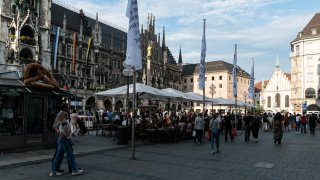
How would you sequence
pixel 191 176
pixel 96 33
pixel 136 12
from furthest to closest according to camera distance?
1. pixel 96 33
2. pixel 136 12
3. pixel 191 176

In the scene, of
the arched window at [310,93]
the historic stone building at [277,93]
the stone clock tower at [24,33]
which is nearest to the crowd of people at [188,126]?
the stone clock tower at [24,33]

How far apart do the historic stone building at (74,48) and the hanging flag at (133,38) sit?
22.1m

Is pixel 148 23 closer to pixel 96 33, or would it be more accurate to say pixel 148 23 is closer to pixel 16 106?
pixel 96 33

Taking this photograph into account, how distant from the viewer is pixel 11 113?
13102 millimetres

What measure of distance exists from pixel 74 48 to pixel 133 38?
113ft

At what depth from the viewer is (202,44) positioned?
819 inches

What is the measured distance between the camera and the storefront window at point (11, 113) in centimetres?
1283

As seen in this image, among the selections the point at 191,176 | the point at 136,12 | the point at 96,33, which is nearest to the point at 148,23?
the point at 96,33

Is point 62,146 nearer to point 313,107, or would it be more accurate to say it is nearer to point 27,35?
point 27,35

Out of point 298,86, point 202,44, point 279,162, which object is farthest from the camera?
point 298,86

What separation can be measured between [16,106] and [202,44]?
11.2m

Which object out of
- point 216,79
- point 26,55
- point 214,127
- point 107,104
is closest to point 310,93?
point 216,79

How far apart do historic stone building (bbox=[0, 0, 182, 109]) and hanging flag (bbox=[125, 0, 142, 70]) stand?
22.1 m

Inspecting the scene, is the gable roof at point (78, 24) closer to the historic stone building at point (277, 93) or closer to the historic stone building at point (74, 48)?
the historic stone building at point (74, 48)
